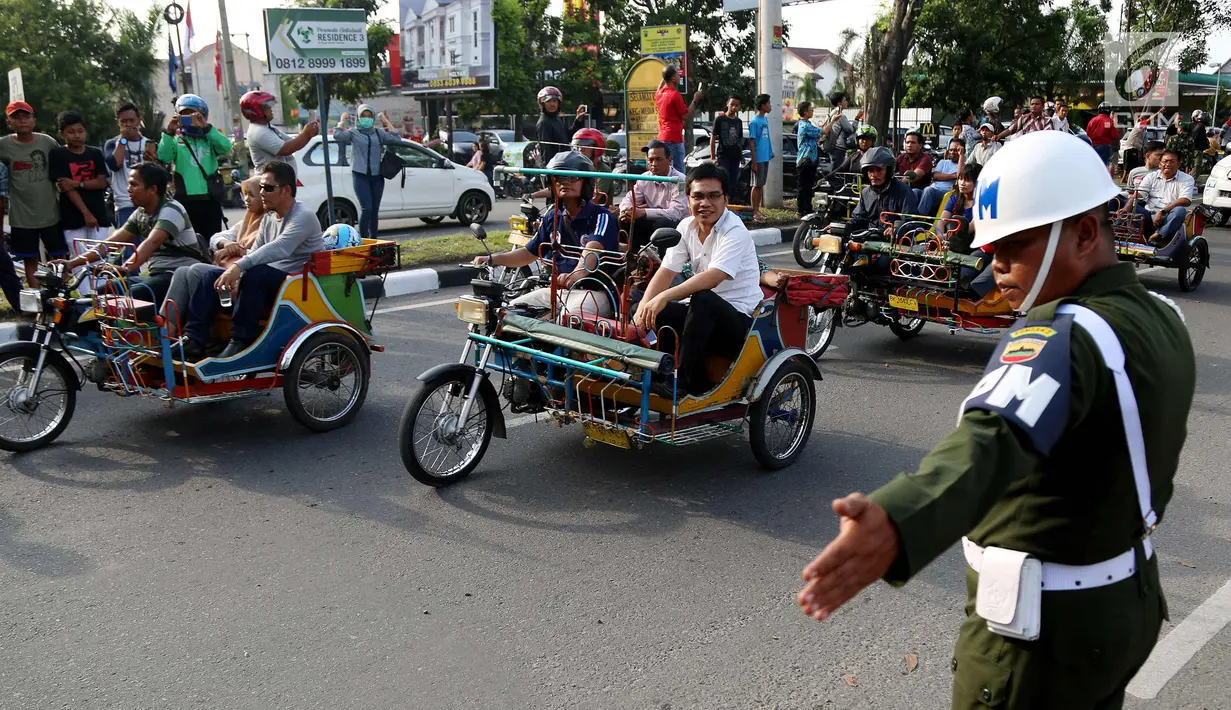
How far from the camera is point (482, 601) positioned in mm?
4012

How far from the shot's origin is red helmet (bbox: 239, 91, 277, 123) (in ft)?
27.2

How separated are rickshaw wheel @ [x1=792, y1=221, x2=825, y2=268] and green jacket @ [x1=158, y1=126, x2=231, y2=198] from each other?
21.0 ft

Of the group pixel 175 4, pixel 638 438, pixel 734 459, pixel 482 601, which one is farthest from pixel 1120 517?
pixel 175 4

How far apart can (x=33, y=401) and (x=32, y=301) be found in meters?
0.58

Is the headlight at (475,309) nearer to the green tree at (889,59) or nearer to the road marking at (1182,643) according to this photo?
the road marking at (1182,643)

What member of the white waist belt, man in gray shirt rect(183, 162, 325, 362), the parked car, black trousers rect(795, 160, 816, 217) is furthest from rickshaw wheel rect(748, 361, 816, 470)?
the parked car

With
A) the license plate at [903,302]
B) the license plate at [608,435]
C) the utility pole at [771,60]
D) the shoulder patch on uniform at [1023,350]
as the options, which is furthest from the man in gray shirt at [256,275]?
the utility pole at [771,60]

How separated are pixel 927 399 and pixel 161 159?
6402 mm

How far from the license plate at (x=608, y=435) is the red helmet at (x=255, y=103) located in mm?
4579

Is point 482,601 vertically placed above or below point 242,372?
below

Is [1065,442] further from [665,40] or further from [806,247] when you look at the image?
[665,40]

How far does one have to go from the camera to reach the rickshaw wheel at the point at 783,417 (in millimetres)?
5359

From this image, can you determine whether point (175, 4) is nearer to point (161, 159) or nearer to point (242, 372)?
point (161, 159)

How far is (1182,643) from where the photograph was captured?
3689 millimetres
